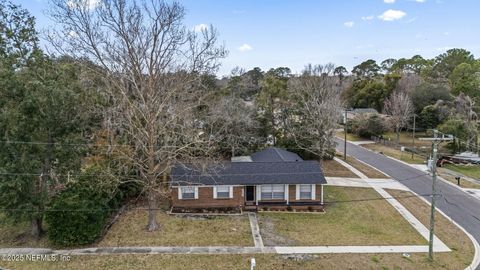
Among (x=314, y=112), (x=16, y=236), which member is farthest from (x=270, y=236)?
(x=314, y=112)

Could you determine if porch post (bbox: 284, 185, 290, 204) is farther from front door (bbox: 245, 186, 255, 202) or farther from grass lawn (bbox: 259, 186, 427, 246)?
front door (bbox: 245, 186, 255, 202)

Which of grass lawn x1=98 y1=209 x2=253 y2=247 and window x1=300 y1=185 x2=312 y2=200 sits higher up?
window x1=300 y1=185 x2=312 y2=200

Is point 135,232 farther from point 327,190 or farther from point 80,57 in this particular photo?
point 327,190

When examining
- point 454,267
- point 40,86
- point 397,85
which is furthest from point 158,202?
point 397,85

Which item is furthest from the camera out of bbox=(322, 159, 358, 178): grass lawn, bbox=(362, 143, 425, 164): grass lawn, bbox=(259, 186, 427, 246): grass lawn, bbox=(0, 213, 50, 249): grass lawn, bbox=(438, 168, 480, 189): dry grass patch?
bbox=(362, 143, 425, 164): grass lawn

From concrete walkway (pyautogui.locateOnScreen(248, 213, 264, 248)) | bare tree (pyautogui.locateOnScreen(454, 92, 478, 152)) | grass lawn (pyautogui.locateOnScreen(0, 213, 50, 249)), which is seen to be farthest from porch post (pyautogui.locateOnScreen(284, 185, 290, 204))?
bare tree (pyautogui.locateOnScreen(454, 92, 478, 152))

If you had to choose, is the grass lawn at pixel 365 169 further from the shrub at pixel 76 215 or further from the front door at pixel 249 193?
the shrub at pixel 76 215
